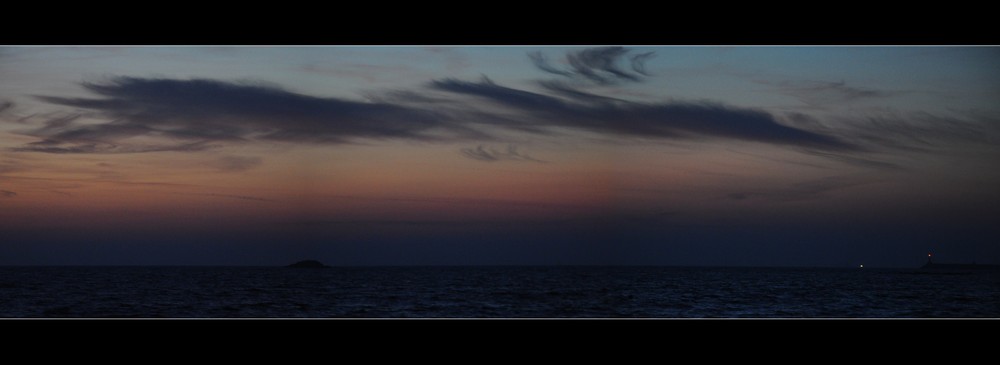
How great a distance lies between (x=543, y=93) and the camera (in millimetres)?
53375

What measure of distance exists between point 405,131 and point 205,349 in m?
47.5

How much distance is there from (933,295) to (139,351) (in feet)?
111

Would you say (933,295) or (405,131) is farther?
(405,131)

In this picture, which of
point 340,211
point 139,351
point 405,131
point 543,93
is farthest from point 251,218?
point 139,351

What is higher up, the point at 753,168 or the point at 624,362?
the point at 753,168
